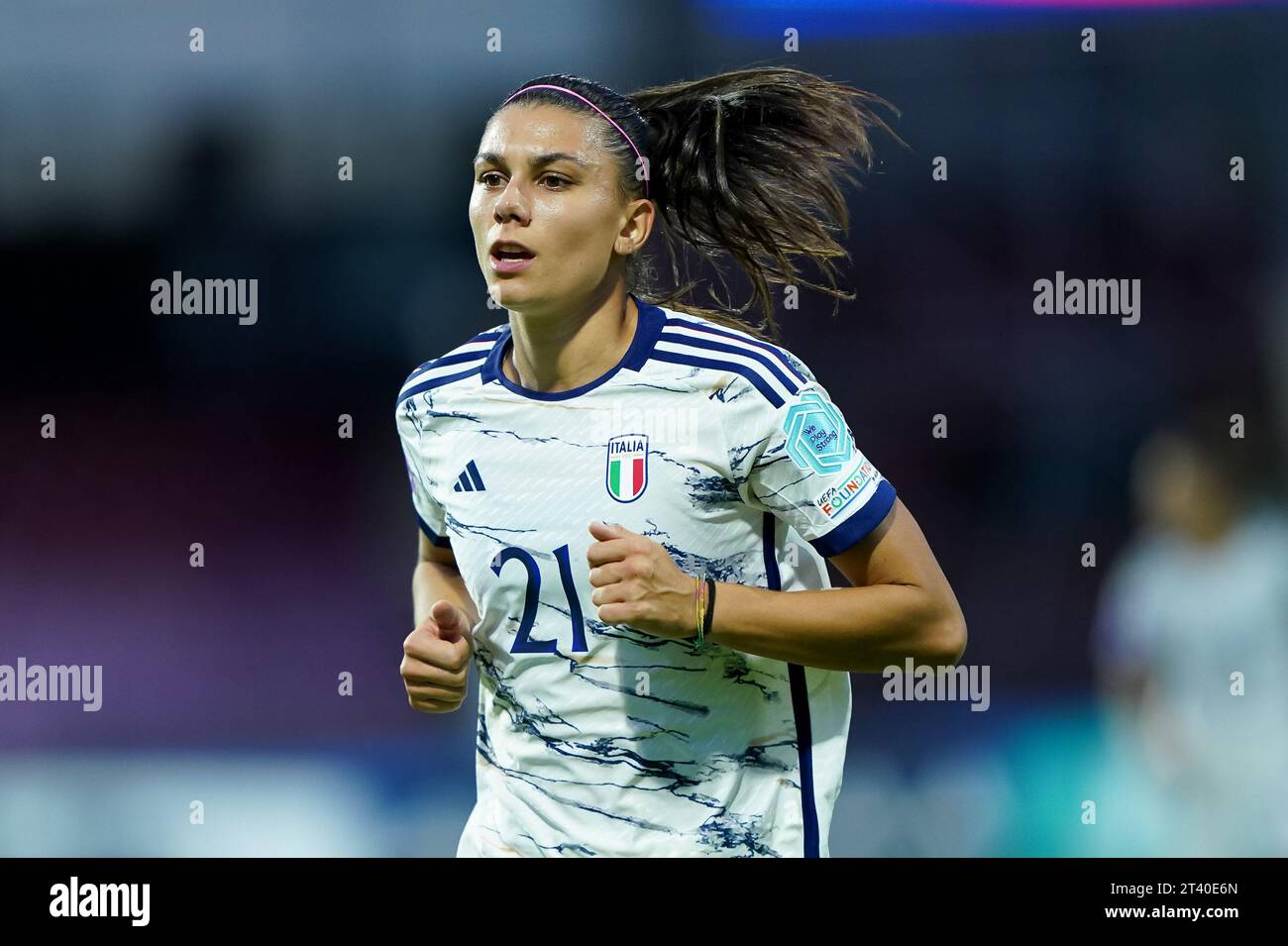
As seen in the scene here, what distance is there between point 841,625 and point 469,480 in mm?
768

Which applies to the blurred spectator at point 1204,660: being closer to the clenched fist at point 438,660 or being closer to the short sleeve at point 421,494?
the short sleeve at point 421,494

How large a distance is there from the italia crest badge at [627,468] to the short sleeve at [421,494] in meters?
0.48

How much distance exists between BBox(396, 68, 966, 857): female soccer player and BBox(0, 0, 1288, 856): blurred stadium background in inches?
107

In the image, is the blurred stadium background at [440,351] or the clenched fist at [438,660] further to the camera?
the blurred stadium background at [440,351]

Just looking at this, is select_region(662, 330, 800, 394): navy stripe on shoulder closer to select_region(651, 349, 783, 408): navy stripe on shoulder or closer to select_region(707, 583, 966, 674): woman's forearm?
select_region(651, 349, 783, 408): navy stripe on shoulder

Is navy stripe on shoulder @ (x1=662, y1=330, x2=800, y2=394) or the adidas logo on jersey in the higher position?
navy stripe on shoulder @ (x1=662, y1=330, x2=800, y2=394)

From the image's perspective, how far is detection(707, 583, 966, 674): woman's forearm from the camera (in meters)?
2.54

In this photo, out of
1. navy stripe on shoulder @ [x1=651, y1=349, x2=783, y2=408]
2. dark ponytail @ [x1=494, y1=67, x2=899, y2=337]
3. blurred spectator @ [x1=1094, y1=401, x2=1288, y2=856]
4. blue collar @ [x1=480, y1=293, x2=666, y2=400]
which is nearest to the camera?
navy stripe on shoulder @ [x1=651, y1=349, x2=783, y2=408]

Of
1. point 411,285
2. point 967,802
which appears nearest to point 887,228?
point 411,285

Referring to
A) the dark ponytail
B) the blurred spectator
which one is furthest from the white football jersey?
the blurred spectator

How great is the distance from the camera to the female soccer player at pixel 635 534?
2.63 meters

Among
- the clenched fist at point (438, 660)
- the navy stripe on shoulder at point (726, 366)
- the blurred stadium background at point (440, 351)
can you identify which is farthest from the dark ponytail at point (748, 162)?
the blurred stadium background at point (440, 351)
